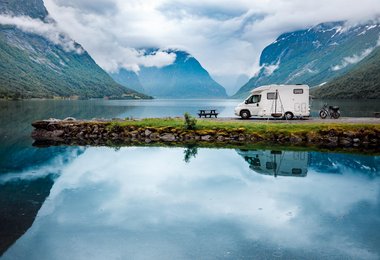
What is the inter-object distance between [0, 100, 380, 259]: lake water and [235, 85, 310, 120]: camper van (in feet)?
40.5

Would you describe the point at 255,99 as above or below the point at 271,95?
below

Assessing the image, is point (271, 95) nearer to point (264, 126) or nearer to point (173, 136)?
point (264, 126)

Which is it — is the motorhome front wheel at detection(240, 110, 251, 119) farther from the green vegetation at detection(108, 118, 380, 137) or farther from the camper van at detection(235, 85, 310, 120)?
the green vegetation at detection(108, 118, 380, 137)

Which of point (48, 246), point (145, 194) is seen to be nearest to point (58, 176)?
point (145, 194)

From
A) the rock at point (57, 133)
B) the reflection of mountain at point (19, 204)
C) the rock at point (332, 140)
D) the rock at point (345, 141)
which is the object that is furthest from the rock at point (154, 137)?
the rock at point (345, 141)

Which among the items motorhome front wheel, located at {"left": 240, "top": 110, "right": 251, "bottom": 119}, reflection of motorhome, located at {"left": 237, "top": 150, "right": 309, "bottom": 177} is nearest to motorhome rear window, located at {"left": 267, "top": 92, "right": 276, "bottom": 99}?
motorhome front wheel, located at {"left": 240, "top": 110, "right": 251, "bottom": 119}

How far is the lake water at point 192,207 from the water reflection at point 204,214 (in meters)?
0.04

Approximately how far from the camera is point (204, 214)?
14.9 meters

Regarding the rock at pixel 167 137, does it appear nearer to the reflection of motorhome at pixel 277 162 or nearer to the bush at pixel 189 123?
the bush at pixel 189 123

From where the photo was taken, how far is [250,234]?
41.3ft

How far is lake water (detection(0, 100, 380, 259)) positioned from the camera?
1153 cm

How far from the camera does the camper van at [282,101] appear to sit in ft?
129

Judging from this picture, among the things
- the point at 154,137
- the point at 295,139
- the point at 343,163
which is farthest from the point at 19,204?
the point at 295,139

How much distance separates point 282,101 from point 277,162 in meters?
15.0
